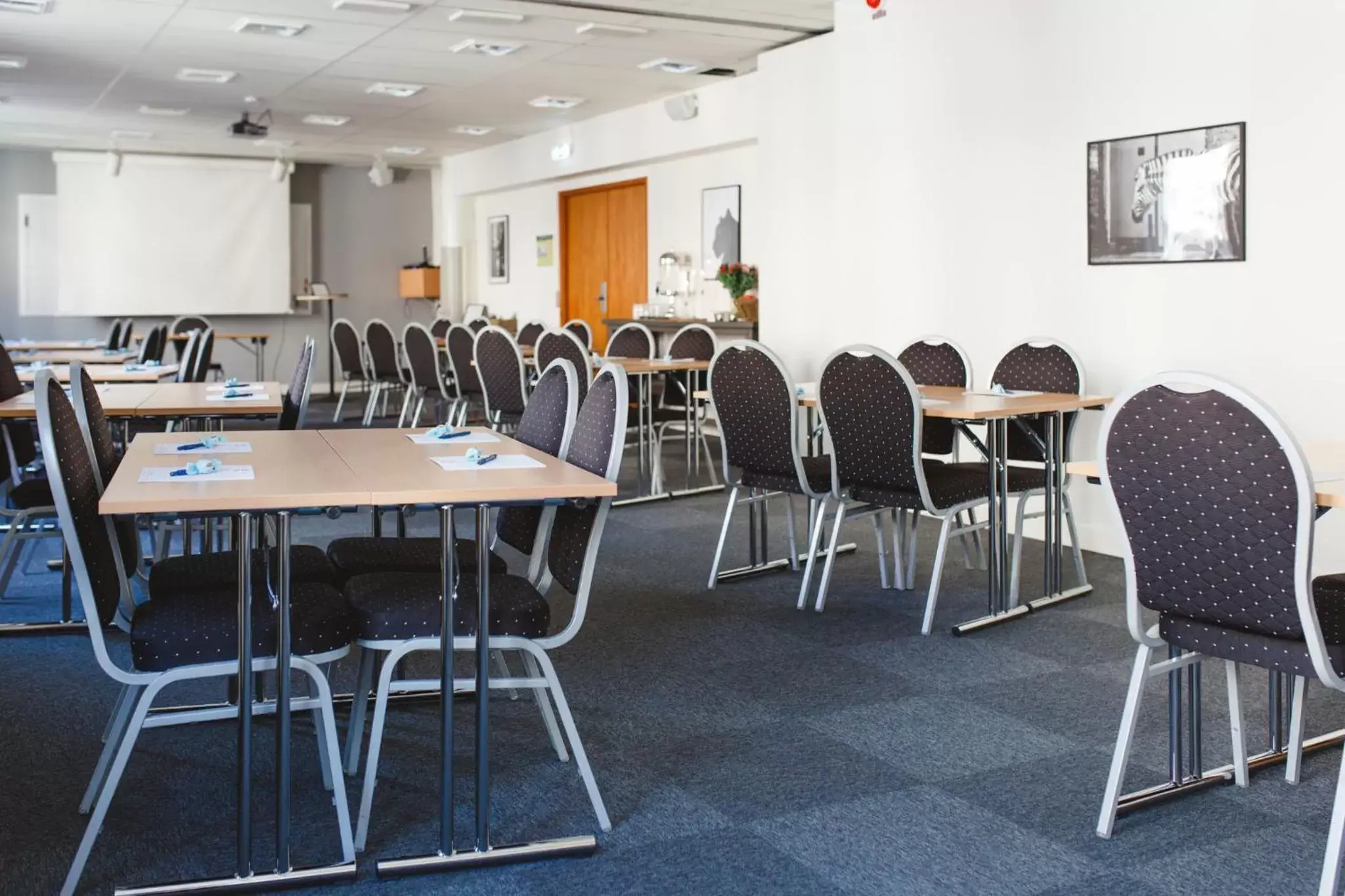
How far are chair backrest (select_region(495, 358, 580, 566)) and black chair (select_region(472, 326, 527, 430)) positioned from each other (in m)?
3.43

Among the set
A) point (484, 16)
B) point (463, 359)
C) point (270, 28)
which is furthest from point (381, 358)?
point (484, 16)

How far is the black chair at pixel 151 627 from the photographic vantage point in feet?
7.51

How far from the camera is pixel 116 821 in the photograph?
262 centimetres

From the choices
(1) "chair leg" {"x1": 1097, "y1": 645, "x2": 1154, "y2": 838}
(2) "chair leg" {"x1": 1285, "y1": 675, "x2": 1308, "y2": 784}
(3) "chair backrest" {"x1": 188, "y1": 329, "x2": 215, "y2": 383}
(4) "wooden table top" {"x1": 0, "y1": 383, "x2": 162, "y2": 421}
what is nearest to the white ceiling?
(3) "chair backrest" {"x1": 188, "y1": 329, "x2": 215, "y2": 383}

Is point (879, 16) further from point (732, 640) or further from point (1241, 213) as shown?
point (732, 640)

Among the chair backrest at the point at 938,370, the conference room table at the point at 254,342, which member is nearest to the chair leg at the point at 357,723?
the chair backrest at the point at 938,370

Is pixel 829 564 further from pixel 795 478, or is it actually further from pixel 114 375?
pixel 114 375

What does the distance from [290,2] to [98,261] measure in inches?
308

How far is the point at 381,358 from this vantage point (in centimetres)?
1055

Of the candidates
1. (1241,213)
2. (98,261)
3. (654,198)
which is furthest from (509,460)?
(98,261)

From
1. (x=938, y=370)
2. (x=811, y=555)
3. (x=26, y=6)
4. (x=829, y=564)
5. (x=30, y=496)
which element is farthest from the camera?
(x=26, y=6)

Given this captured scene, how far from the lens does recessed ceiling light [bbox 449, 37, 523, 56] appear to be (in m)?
8.11

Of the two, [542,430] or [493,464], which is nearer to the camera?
[493,464]

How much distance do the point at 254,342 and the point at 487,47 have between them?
7.08 meters
